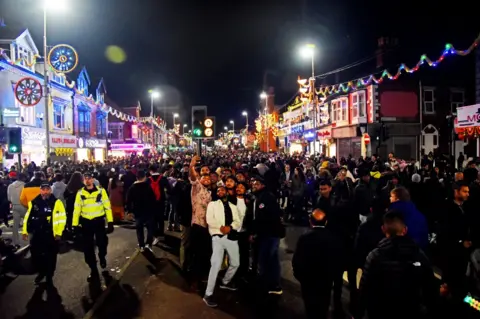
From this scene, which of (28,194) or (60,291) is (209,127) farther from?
(60,291)

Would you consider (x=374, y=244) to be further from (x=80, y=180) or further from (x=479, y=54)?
(x=479, y=54)

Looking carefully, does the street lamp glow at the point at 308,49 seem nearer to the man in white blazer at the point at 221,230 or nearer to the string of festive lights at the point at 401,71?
the string of festive lights at the point at 401,71

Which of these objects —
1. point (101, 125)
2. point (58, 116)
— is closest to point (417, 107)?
point (58, 116)

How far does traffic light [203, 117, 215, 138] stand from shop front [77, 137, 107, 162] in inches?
1060

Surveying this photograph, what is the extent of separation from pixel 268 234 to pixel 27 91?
60.7ft

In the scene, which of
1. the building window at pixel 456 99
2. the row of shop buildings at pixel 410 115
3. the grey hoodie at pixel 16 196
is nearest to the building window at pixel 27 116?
the grey hoodie at pixel 16 196

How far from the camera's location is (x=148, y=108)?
87750 mm

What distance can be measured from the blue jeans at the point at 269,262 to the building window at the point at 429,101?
27.9 meters

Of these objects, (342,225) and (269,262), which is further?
(269,262)

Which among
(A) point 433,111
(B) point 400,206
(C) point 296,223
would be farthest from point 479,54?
(B) point 400,206

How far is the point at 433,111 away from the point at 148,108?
216 feet

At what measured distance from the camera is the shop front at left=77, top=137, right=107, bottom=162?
127 ft

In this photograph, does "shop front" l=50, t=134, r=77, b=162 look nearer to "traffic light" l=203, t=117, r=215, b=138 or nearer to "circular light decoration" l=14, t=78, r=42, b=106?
"circular light decoration" l=14, t=78, r=42, b=106

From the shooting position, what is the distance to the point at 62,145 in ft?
109
